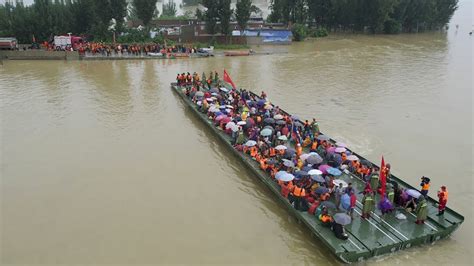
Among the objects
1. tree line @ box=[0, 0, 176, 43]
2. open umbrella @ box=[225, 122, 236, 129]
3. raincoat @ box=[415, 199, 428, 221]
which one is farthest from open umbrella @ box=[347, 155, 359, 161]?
tree line @ box=[0, 0, 176, 43]

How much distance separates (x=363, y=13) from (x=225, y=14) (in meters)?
24.9

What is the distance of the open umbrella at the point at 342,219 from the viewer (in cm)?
1162

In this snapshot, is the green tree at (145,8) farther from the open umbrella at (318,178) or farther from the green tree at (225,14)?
the open umbrella at (318,178)

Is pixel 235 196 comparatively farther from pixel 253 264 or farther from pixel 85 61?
pixel 85 61

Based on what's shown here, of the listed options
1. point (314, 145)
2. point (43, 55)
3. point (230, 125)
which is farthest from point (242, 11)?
point (314, 145)

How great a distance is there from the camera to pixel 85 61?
3919cm

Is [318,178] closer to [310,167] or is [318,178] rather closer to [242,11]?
[310,167]

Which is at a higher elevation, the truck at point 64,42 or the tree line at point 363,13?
the tree line at point 363,13

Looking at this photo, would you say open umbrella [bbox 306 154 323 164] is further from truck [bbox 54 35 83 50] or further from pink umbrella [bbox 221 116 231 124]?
truck [bbox 54 35 83 50]

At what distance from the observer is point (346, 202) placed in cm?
1259

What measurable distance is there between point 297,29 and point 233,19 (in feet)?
30.3

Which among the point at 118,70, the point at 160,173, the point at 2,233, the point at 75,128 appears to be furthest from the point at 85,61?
the point at 2,233

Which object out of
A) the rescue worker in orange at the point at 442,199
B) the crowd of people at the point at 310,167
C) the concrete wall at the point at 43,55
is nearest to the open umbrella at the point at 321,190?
the crowd of people at the point at 310,167

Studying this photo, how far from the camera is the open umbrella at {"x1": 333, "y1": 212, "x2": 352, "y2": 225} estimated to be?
38.1ft
